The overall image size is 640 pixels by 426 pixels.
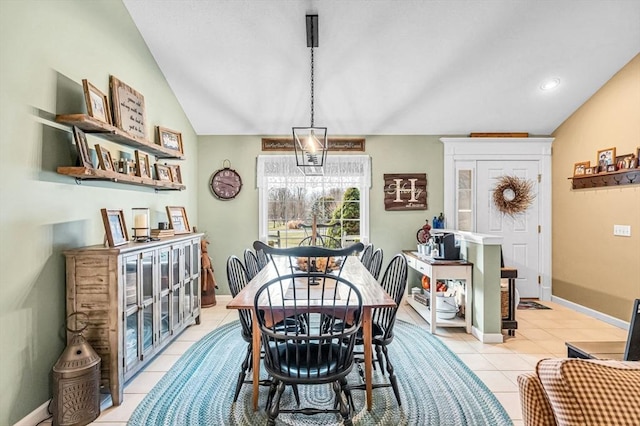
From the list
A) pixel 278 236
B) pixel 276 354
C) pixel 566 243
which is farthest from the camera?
pixel 278 236

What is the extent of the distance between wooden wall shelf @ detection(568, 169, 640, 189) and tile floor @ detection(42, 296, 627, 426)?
1.61m

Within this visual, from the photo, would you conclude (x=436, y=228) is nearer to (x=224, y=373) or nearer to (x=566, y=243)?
(x=566, y=243)

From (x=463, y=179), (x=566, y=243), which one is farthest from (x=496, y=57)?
(x=566, y=243)

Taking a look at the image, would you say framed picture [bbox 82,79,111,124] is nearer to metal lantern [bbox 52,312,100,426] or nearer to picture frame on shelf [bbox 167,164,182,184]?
picture frame on shelf [bbox 167,164,182,184]

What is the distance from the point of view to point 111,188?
2947 millimetres

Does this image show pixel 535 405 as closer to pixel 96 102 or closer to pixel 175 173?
pixel 96 102

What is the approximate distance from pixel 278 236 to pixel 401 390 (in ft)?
9.69

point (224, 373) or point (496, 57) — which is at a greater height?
point (496, 57)

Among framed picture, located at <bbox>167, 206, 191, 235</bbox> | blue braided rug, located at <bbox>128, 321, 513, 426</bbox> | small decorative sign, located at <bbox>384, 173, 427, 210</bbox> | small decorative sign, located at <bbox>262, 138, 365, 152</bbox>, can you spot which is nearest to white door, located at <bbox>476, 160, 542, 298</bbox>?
small decorative sign, located at <bbox>384, 173, 427, 210</bbox>

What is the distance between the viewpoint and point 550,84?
3.99m

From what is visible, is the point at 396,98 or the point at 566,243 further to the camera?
the point at 566,243

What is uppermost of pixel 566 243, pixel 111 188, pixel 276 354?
pixel 111 188

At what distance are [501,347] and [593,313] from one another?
182 cm

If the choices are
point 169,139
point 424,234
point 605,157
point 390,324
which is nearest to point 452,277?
point 424,234
